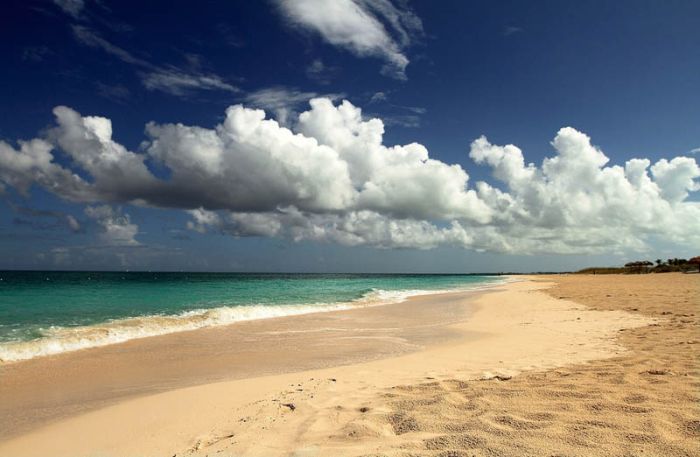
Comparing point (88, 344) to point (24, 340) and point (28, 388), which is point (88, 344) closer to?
point (24, 340)

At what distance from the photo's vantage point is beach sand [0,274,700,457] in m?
4.27

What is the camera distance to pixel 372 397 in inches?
245

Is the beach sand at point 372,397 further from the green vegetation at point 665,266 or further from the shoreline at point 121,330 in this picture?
the green vegetation at point 665,266

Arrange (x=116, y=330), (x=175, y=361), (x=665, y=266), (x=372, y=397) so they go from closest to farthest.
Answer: (x=372, y=397) < (x=175, y=361) < (x=116, y=330) < (x=665, y=266)

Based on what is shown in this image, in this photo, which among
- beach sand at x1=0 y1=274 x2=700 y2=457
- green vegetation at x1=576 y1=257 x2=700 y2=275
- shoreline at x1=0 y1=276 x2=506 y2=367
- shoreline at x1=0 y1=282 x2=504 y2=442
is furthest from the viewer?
green vegetation at x1=576 y1=257 x2=700 y2=275

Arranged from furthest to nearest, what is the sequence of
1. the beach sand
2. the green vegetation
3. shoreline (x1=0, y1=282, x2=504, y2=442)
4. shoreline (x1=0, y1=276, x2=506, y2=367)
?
the green vegetation → shoreline (x1=0, y1=276, x2=506, y2=367) → shoreline (x1=0, y1=282, x2=504, y2=442) → the beach sand

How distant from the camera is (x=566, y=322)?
15.3 m

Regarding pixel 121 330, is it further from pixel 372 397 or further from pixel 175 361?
pixel 372 397

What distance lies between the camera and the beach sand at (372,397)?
427cm

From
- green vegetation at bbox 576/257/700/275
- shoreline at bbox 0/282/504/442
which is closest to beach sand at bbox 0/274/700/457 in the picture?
shoreline at bbox 0/282/504/442

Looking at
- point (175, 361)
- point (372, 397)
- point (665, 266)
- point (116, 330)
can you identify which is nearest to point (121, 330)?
point (116, 330)

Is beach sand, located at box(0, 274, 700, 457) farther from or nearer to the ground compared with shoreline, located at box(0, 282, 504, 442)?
farther from the ground

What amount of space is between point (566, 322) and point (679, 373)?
9.61 metres

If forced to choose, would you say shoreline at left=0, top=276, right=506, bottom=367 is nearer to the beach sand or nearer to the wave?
the wave
